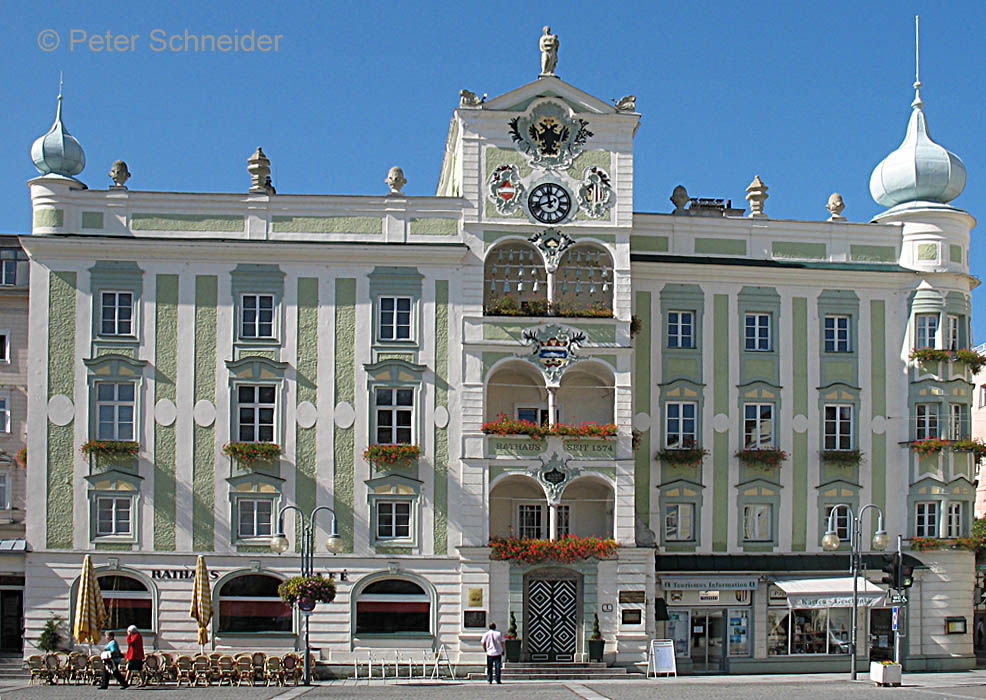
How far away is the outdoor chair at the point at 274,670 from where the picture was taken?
3834 cm

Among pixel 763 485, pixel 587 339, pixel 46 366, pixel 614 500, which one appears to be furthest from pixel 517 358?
pixel 46 366

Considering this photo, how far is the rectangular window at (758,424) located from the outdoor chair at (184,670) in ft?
61.7

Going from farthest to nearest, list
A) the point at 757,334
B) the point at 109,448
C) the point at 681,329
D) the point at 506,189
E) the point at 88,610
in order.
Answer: the point at 757,334
the point at 681,329
the point at 506,189
the point at 109,448
the point at 88,610

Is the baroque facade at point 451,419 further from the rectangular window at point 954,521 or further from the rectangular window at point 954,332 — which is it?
the rectangular window at point 954,332

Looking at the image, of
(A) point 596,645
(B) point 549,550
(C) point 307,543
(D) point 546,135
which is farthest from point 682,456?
(C) point 307,543

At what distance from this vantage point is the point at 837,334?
149 feet

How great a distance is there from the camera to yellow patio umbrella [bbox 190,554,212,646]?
3853 centimetres

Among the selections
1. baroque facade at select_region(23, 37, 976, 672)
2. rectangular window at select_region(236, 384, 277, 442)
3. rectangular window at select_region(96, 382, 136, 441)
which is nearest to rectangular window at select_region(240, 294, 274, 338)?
baroque facade at select_region(23, 37, 976, 672)

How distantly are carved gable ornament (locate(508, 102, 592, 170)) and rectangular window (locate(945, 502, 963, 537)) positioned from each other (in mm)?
16765

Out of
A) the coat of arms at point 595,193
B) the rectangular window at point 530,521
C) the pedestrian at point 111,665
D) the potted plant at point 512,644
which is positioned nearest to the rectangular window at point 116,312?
the pedestrian at point 111,665

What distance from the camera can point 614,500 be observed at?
42.2 meters

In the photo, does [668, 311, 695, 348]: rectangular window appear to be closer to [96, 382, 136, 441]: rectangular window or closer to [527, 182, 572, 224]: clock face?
[527, 182, 572, 224]: clock face

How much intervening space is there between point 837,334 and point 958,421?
4.84 meters

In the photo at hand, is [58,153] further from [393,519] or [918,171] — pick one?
[918,171]
